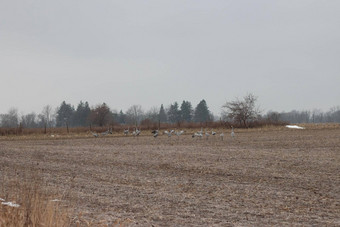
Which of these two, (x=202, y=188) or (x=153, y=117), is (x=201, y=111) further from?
(x=202, y=188)

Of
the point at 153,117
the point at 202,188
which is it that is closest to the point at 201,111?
the point at 153,117

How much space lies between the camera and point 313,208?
8.70m

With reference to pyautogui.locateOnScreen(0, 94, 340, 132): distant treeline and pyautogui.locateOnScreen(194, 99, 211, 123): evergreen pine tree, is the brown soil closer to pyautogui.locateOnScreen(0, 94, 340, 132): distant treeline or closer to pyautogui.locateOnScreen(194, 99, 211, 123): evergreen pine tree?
pyautogui.locateOnScreen(0, 94, 340, 132): distant treeline

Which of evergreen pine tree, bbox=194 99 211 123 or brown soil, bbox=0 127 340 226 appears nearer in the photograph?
brown soil, bbox=0 127 340 226

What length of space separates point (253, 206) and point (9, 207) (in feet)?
17.2

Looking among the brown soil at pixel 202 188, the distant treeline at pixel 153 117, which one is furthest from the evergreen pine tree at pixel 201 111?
the brown soil at pixel 202 188

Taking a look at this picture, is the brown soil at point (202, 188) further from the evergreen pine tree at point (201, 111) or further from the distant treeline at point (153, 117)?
the evergreen pine tree at point (201, 111)

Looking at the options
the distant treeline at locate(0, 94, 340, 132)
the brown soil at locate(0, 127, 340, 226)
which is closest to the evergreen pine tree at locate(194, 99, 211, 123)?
the distant treeline at locate(0, 94, 340, 132)

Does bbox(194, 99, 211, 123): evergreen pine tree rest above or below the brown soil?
above

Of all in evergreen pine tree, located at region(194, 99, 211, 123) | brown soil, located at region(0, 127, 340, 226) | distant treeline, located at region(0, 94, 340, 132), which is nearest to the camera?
brown soil, located at region(0, 127, 340, 226)

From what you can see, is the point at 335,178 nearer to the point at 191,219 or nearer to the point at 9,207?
the point at 191,219

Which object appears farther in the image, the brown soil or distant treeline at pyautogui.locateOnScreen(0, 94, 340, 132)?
distant treeline at pyautogui.locateOnScreen(0, 94, 340, 132)

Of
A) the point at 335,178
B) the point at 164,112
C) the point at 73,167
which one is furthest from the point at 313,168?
the point at 164,112

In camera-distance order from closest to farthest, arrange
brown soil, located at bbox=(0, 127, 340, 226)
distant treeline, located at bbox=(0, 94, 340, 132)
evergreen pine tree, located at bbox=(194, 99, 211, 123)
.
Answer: brown soil, located at bbox=(0, 127, 340, 226)
distant treeline, located at bbox=(0, 94, 340, 132)
evergreen pine tree, located at bbox=(194, 99, 211, 123)
